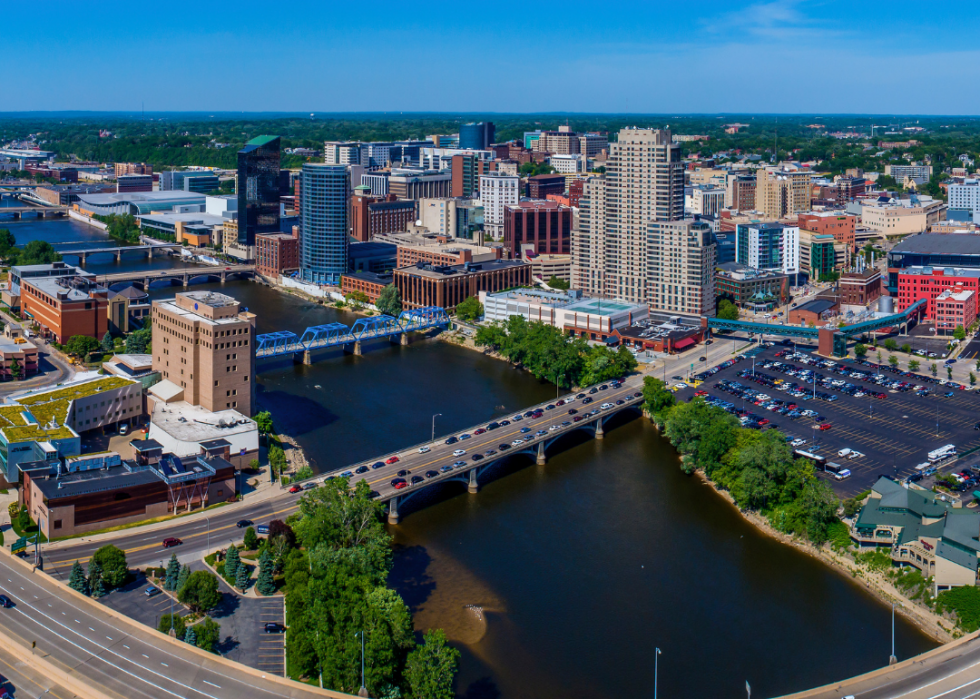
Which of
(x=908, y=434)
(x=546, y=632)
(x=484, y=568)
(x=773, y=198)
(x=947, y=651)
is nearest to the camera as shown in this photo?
(x=947, y=651)

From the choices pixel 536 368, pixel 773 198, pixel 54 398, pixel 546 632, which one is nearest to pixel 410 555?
pixel 546 632

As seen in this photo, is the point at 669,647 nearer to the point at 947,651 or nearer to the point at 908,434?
the point at 947,651

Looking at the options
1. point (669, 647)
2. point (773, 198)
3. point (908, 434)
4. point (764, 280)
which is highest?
point (773, 198)

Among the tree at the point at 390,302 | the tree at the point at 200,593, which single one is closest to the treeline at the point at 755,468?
the tree at the point at 200,593

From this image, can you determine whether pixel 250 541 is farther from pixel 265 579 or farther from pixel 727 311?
pixel 727 311

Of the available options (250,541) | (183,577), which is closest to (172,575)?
(183,577)

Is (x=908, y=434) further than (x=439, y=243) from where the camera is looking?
No

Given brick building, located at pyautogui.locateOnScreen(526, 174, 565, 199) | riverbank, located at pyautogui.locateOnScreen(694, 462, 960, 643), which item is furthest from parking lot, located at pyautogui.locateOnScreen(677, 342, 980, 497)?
brick building, located at pyautogui.locateOnScreen(526, 174, 565, 199)
